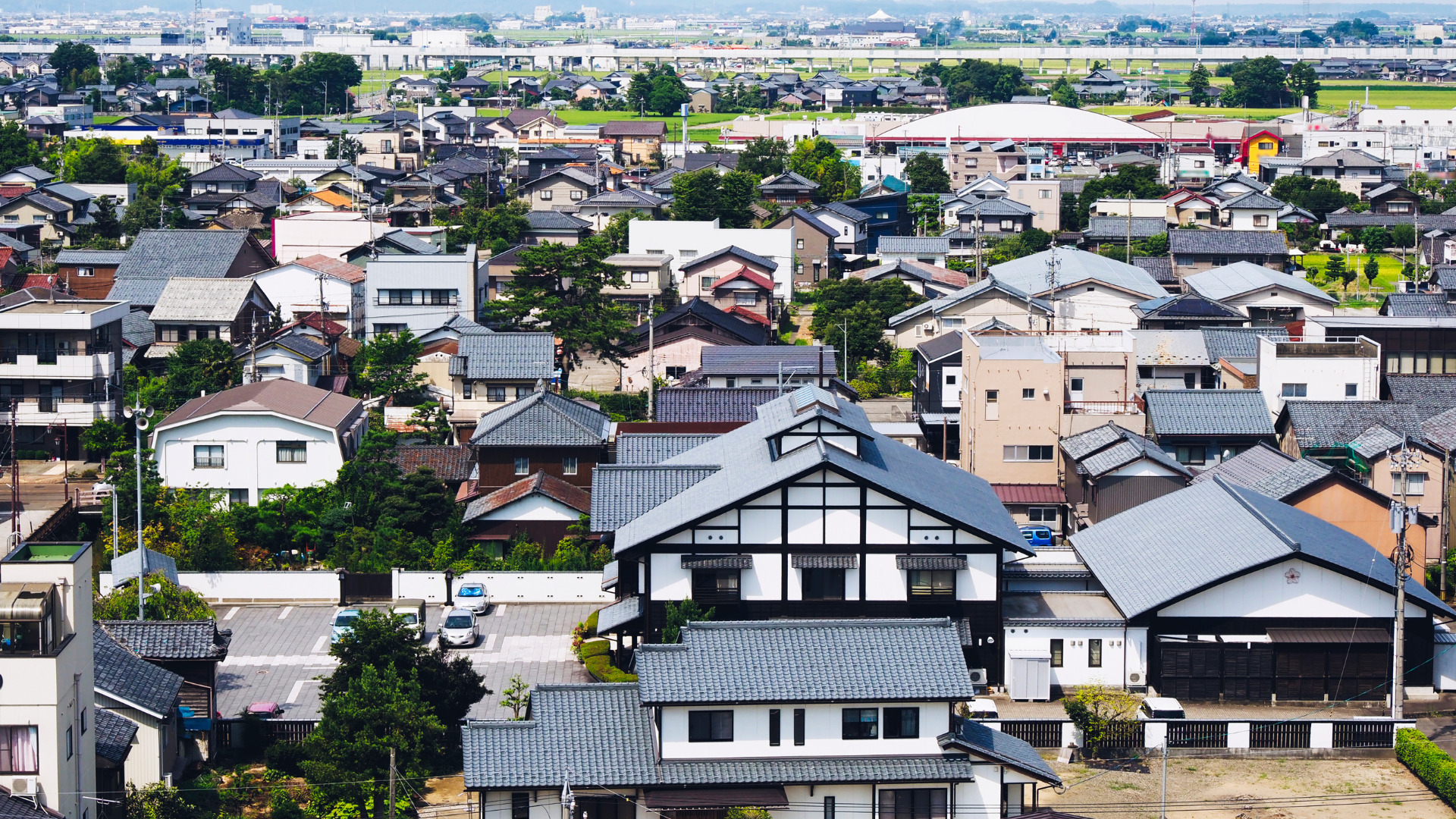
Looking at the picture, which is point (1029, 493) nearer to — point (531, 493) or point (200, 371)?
point (531, 493)

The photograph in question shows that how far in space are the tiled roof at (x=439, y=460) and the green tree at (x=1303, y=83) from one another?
82.2 metres

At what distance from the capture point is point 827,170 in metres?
56.2

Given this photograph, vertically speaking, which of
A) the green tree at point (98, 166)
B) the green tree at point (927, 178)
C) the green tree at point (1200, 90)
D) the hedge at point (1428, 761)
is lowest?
the hedge at point (1428, 761)

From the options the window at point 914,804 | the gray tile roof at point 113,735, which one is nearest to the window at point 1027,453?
the window at point 914,804

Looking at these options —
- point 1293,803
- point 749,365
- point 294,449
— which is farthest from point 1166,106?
point 1293,803

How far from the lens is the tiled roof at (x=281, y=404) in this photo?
2311 centimetres

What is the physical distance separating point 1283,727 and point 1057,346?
10.2 m

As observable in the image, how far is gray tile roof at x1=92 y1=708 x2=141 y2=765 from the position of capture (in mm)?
12938

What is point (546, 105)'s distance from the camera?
93812mm

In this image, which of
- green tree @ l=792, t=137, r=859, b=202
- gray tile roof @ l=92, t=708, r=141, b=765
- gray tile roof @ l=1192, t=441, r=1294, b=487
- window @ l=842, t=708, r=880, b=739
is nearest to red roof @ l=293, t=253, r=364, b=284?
gray tile roof @ l=1192, t=441, r=1294, b=487

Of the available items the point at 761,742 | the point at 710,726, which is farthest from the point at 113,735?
the point at 761,742

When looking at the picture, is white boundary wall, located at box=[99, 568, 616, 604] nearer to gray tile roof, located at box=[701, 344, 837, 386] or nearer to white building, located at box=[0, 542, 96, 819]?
gray tile roof, located at box=[701, 344, 837, 386]

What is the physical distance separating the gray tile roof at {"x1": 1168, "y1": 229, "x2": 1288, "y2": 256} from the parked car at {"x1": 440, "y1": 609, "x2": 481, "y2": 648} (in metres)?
26.5

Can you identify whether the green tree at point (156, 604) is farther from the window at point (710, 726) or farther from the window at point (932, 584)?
the window at point (932, 584)
